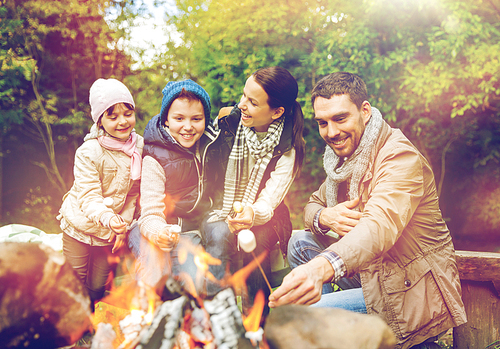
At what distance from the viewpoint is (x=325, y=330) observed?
1360 millimetres

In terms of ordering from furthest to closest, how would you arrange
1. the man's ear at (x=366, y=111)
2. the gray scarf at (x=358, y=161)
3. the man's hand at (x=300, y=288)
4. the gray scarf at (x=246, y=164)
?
the gray scarf at (x=246, y=164)
the man's ear at (x=366, y=111)
the gray scarf at (x=358, y=161)
the man's hand at (x=300, y=288)

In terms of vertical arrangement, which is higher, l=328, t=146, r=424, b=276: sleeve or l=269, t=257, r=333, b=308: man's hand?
l=328, t=146, r=424, b=276: sleeve

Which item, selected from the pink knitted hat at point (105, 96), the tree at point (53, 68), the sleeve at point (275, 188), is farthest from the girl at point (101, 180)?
the tree at point (53, 68)

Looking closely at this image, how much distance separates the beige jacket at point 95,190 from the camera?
2439 mm

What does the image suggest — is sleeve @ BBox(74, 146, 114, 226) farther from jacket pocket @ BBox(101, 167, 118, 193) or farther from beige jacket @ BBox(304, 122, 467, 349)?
beige jacket @ BBox(304, 122, 467, 349)

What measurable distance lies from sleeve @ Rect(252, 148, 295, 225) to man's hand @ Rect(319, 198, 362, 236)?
385 mm

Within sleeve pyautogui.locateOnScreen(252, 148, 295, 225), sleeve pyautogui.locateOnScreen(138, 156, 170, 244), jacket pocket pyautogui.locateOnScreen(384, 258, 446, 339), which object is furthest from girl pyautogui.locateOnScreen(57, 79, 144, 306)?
jacket pocket pyautogui.locateOnScreen(384, 258, 446, 339)

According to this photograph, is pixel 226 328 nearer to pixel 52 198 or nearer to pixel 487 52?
pixel 487 52

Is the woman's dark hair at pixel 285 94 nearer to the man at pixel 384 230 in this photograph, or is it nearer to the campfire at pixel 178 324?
the man at pixel 384 230

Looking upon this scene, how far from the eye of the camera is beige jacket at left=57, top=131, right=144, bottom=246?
2.44 m

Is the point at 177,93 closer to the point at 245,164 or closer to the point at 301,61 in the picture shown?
the point at 245,164

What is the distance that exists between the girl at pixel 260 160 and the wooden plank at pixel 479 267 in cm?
136

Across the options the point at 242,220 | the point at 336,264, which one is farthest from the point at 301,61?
the point at 336,264

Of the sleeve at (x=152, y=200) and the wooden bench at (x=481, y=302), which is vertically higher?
the sleeve at (x=152, y=200)
